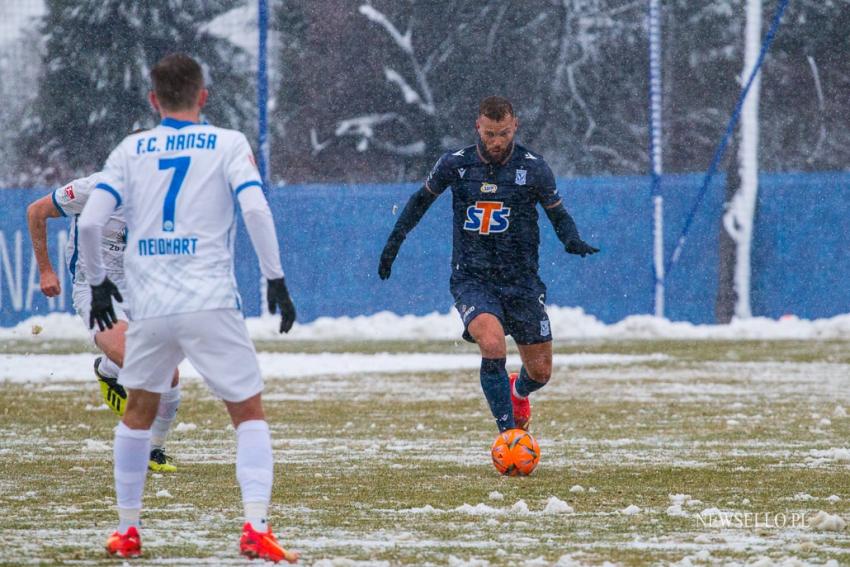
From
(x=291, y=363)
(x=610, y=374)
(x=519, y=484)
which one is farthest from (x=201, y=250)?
(x=291, y=363)

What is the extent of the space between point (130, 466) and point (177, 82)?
1.41 metres

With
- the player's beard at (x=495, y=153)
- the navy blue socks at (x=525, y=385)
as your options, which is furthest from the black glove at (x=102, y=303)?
the navy blue socks at (x=525, y=385)

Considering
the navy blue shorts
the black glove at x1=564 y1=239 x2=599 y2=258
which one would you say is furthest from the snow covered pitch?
the black glove at x1=564 y1=239 x2=599 y2=258

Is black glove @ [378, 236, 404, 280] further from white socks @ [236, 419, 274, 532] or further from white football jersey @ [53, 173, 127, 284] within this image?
white socks @ [236, 419, 274, 532]

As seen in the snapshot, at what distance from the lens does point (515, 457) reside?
8617 millimetres

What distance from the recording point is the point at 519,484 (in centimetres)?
818

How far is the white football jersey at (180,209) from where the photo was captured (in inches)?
234

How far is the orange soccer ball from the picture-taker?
860 cm

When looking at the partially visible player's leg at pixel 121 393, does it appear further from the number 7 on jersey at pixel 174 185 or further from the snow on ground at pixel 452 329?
the snow on ground at pixel 452 329

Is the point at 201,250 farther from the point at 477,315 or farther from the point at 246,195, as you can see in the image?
the point at 477,315

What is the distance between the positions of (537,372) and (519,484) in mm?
1666

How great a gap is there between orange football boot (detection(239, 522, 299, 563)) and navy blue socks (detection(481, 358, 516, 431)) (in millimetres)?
3627

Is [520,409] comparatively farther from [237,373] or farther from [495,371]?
[237,373]

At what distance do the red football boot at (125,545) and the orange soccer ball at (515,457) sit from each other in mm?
3141
